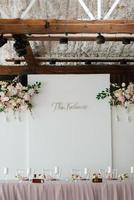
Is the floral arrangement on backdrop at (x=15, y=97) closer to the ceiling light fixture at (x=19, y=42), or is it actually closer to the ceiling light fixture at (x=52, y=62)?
the ceiling light fixture at (x=52, y=62)

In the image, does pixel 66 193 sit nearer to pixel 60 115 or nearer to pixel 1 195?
pixel 1 195

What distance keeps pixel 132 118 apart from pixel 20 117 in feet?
6.50

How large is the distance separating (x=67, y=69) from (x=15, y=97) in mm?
1565

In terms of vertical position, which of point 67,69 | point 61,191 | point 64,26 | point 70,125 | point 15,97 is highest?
point 67,69

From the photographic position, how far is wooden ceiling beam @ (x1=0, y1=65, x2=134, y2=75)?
9.03 meters

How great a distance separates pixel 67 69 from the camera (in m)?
9.14

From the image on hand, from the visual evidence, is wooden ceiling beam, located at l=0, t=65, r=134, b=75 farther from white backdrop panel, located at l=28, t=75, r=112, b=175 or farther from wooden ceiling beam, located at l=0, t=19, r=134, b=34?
wooden ceiling beam, located at l=0, t=19, r=134, b=34

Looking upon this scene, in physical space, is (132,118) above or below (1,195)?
above

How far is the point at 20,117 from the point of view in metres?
8.11

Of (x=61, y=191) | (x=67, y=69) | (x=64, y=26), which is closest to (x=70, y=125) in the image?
(x=67, y=69)

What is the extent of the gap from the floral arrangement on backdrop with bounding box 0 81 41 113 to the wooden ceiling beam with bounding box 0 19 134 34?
261 cm

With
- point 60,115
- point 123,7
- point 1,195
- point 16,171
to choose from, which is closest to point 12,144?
point 16,171

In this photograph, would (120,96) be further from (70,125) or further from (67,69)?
(67,69)

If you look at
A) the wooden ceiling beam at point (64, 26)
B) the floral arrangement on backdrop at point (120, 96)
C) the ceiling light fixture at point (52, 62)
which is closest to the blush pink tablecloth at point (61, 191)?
the wooden ceiling beam at point (64, 26)
